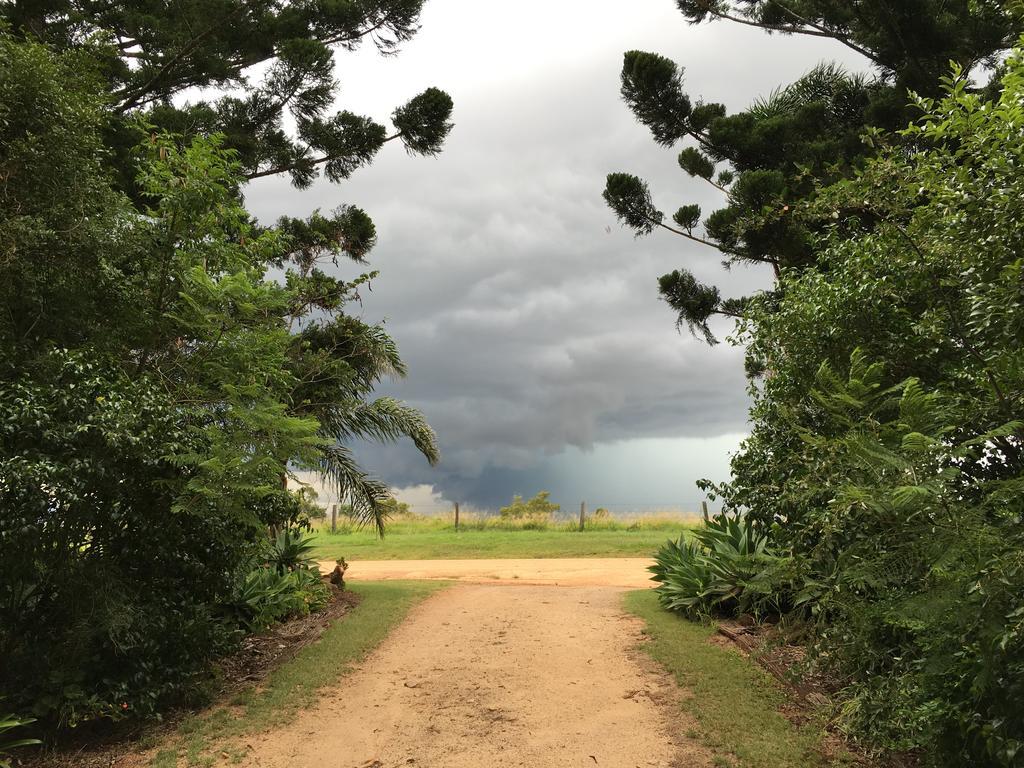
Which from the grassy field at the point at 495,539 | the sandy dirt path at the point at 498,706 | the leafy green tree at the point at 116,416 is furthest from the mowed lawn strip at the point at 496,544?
the leafy green tree at the point at 116,416

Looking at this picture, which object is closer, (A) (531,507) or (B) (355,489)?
(B) (355,489)

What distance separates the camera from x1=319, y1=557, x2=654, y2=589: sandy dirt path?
43.4 ft

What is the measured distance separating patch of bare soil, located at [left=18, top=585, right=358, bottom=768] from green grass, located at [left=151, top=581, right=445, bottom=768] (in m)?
0.16

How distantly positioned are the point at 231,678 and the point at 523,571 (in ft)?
26.7

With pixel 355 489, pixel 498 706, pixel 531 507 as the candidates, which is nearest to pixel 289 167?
pixel 355 489

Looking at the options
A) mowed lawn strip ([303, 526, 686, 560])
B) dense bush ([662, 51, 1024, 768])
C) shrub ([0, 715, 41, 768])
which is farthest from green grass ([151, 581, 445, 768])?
mowed lawn strip ([303, 526, 686, 560])

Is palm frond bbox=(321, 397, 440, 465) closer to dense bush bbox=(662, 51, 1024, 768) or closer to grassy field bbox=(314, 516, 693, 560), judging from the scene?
grassy field bbox=(314, 516, 693, 560)

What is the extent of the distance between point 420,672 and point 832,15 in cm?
1347

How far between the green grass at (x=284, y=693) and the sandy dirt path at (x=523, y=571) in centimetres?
363

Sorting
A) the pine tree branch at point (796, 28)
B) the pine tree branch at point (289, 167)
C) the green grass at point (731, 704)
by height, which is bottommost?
the green grass at point (731, 704)

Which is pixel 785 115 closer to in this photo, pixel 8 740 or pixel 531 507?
pixel 8 740

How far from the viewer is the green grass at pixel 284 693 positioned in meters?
→ 5.57

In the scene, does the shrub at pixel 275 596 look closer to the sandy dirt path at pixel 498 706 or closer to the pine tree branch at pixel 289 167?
the sandy dirt path at pixel 498 706

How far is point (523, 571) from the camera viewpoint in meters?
14.8
